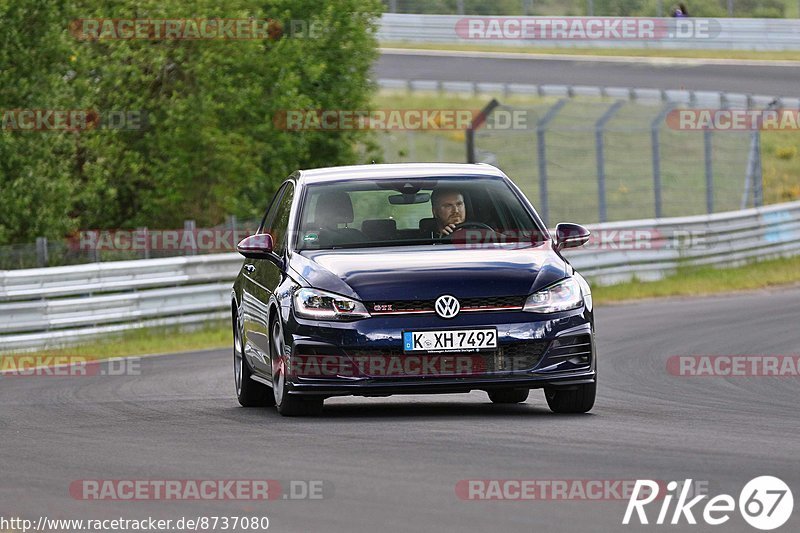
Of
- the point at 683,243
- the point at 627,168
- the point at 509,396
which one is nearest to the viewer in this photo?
the point at 509,396

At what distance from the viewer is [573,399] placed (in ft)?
35.0

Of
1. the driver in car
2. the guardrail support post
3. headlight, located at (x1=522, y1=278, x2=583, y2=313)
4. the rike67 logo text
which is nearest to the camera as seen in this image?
the rike67 logo text

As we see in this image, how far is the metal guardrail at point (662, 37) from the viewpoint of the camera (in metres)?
52.2

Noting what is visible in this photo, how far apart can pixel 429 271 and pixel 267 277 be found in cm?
155

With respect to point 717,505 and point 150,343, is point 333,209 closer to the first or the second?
point 717,505

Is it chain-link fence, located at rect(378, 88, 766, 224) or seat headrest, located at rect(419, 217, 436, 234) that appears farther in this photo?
chain-link fence, located at rect(378, 88, 766, 224)

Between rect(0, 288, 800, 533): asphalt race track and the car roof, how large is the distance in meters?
1.51

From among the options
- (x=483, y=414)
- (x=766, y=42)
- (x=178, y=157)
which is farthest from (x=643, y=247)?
(x=766, y=42)

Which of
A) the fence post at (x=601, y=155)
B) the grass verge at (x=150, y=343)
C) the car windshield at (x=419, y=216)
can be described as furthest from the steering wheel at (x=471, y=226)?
the fence post at (x=601, y=155)

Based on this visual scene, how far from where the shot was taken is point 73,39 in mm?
30047

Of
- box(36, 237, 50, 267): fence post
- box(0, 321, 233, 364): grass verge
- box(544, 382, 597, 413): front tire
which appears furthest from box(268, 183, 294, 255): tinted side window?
box(36, 237, 50, 267): fence post

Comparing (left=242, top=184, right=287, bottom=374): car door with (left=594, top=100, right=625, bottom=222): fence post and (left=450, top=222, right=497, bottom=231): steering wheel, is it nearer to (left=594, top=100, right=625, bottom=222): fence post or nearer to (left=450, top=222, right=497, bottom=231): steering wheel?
(left=450, top=222, right=497, bottom=231): steering wheel

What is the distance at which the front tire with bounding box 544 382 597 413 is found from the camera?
1058cm

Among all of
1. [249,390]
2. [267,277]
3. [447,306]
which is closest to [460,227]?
[447,306]
